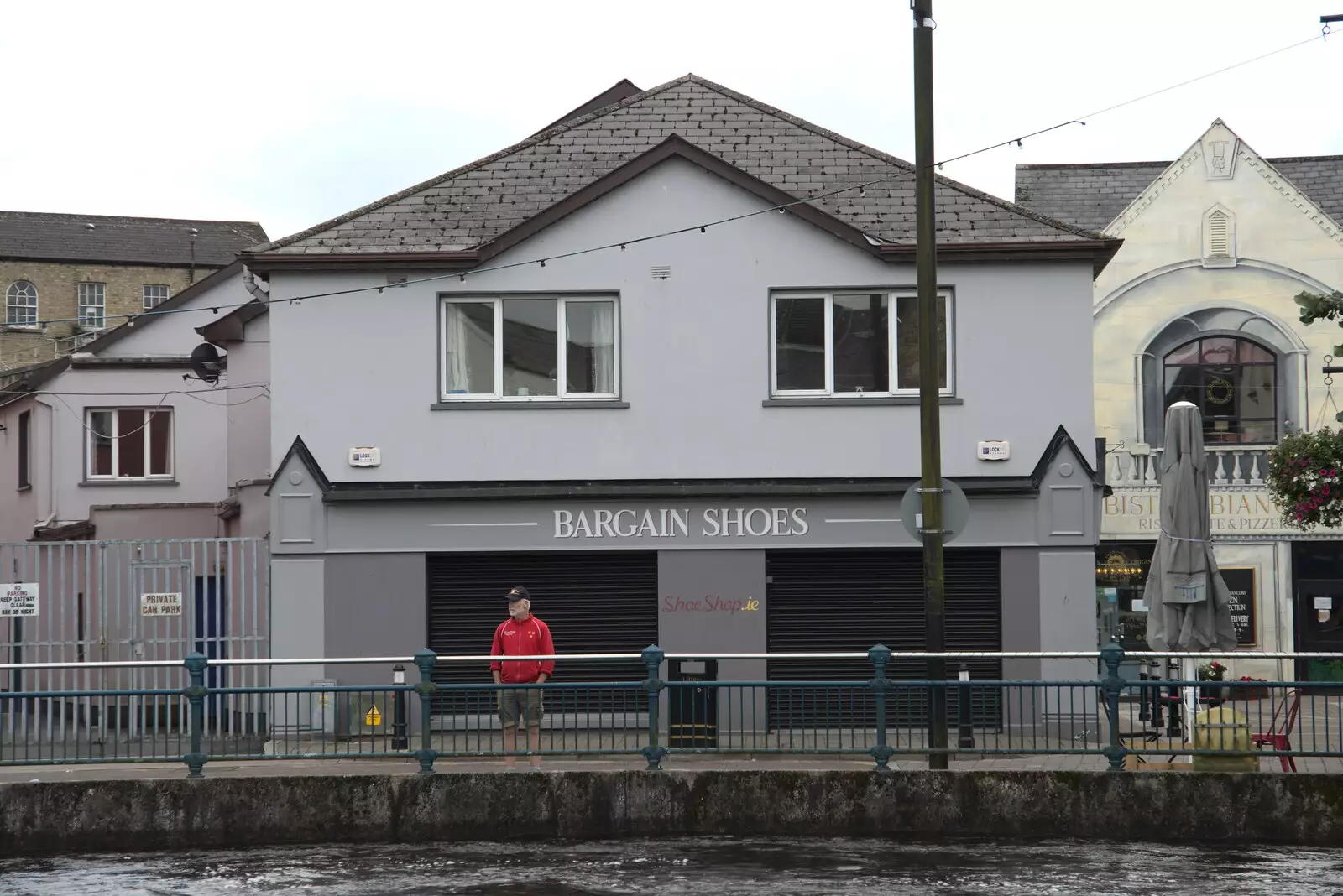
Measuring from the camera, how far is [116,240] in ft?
213

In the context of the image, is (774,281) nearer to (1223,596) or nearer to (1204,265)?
(1223,596)

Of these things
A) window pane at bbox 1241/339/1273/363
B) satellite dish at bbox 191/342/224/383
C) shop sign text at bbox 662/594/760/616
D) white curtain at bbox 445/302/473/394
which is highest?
window pane at bbox 1241/339/1273/363

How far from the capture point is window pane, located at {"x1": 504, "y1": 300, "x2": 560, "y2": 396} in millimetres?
19891

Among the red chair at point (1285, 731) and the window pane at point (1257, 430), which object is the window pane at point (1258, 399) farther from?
the red chair at point (1285, 731)

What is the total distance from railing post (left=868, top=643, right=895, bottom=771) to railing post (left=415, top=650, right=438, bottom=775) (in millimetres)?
3507

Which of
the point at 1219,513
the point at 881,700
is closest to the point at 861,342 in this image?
the point at 881,700

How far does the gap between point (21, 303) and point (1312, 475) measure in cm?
5304

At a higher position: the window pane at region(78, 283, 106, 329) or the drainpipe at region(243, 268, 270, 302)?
the window pane at region(78, 283, 106, 329)

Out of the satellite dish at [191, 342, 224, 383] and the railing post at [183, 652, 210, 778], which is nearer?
the railing post at [183, 652, 210, 778]

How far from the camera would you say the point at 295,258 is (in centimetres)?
1938

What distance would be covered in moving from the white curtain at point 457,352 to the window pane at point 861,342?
430 centimetres

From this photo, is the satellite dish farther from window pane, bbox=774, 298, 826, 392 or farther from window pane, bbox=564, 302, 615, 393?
window pane, bbox=774, 298, 826, 392

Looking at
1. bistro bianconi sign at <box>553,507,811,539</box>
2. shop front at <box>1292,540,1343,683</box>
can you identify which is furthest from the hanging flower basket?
shop front at <box>1292,540,1343,683</box>

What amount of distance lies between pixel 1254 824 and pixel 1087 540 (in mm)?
6448
